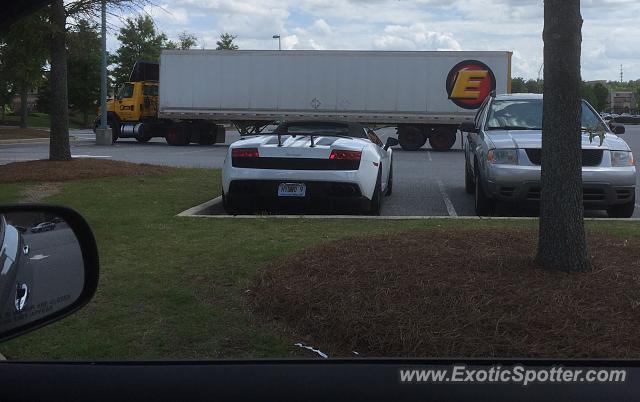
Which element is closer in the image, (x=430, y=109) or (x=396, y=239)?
(x=396, y=239)

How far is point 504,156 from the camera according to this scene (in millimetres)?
8750

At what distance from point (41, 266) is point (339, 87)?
25300 millimetres

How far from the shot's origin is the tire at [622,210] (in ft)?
29.5

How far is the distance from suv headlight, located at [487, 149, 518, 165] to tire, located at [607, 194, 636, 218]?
55.7 inches

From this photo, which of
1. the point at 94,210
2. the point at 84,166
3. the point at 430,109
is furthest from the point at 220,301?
the point at 430,109

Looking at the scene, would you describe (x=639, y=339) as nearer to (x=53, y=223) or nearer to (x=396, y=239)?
(x=396, y=239)

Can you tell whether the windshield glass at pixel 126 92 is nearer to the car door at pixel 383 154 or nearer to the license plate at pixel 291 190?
→ the car door at pixel 383 154

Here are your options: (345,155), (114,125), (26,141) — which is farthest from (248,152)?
(26,141)

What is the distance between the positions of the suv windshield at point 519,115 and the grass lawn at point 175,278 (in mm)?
1979

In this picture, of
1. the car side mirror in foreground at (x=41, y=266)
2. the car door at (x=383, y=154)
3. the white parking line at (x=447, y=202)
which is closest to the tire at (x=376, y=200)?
the car door at (x=383, y=154)

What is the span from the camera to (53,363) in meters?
2.28

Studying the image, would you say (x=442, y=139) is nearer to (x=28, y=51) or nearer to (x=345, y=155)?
(x=28, y=51)

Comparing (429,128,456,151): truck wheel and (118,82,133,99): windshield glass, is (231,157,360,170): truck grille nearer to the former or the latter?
(429,128,456,151): truck wheel

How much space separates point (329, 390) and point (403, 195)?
10.0 m
